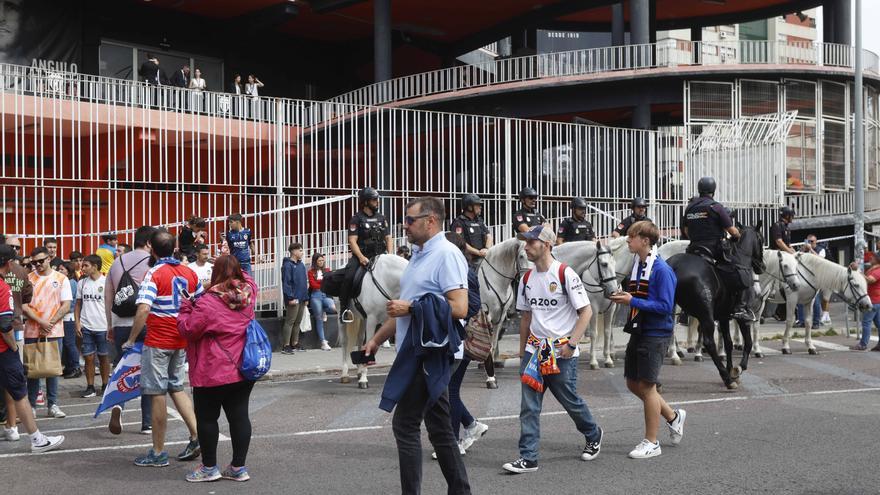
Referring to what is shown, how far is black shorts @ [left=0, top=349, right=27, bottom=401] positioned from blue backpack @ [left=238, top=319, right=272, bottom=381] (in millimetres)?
2587

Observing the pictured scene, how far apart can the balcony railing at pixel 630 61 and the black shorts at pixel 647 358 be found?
24930 millimetres

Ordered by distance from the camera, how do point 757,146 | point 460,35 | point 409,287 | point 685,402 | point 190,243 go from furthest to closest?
1. point 460,35
2. point 757,146
3. point 190,243
4. point 685,402
5. point 409,287

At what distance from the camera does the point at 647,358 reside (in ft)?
25.6

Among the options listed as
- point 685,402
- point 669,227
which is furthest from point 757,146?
point 685,402

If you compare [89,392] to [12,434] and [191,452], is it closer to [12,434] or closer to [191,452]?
[12,434]

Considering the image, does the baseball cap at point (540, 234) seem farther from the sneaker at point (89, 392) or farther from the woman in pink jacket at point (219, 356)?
the sneaker at point (89, 392)

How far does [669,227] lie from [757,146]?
487 cm

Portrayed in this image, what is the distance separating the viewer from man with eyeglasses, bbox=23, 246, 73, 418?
33.2 ft

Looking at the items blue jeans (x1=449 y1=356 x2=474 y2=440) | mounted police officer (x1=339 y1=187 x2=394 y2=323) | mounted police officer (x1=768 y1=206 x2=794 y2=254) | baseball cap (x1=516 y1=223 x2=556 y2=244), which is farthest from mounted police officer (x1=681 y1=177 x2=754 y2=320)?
blue jeans (x1=449 y1=356 x2=474 y2=440)

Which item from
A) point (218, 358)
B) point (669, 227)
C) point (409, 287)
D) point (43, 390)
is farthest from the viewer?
point (669, 227)

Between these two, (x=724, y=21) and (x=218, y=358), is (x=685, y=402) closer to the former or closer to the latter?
(x=218, y=358)

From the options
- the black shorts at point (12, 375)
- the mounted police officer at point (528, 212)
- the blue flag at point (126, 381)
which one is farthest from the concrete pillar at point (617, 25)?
the black shorts at point (12, 375)

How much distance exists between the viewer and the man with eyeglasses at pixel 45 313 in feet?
33.2

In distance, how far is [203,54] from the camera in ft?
121
